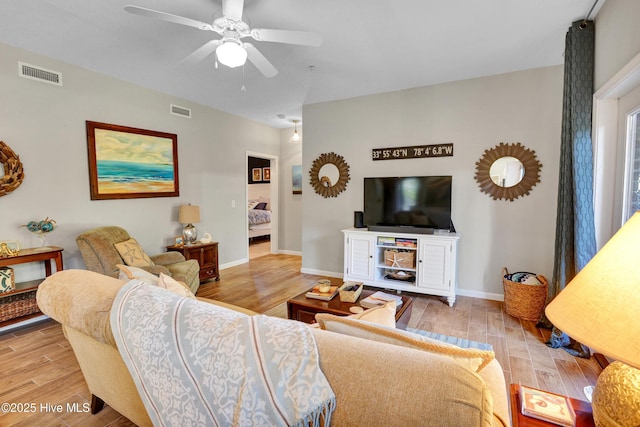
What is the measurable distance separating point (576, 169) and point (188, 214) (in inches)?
168

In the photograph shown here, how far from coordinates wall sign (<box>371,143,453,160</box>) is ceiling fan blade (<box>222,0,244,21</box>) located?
260 cm

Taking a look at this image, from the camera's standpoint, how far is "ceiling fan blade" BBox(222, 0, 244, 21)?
183cm

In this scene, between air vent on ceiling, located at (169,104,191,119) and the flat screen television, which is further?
air vent on ceiling, located at (169,104,191,119)

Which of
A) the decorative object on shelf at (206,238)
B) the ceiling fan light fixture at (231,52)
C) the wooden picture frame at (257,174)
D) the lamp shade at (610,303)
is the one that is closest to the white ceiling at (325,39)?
the ceiling fan light fixture at (231,52)

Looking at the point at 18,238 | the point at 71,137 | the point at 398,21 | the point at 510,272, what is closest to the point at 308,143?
the point at 398,21

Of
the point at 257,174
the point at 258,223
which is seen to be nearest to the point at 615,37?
the point at 258,223

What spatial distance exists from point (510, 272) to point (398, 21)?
2.94 m

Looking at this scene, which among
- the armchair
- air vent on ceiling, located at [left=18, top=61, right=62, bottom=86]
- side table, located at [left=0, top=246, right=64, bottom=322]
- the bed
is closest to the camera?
side table, located at [left=0, top=246, right=64, bottom=322]

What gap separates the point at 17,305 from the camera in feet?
8.81

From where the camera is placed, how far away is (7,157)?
2.70m

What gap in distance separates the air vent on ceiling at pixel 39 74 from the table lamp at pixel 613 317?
169 inches

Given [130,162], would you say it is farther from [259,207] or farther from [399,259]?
[259,207]

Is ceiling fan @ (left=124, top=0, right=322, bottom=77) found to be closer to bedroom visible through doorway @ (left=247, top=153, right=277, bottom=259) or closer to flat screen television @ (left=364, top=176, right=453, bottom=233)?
flat screen television @ (left=364, top=176, right=453, bottom=233)

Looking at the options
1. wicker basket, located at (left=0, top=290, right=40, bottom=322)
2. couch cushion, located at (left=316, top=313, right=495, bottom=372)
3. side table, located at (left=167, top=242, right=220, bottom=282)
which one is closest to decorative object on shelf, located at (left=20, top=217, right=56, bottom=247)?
wicker basket, located at (left=0, top=290, right=40, bottom=322)
